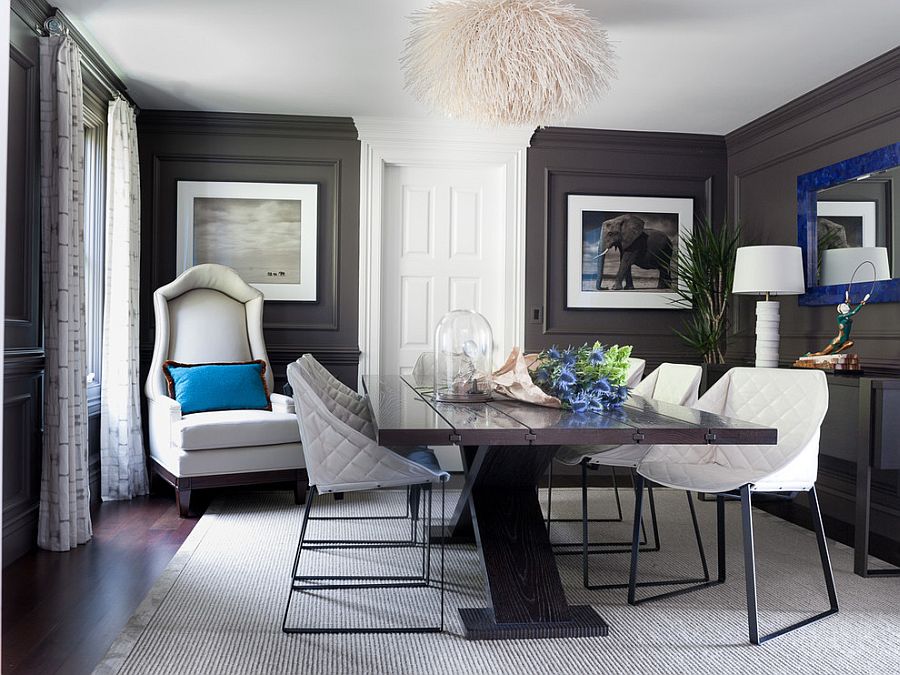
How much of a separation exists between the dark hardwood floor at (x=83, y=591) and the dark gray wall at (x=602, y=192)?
2853 millimetres

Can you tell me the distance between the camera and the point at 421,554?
3.29 meters

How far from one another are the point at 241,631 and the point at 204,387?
2200 mm

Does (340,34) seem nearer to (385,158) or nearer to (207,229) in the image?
(385,158)

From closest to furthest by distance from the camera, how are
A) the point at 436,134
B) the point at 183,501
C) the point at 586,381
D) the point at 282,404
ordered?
the point at 586,381 → the point at 183,501 → the point at 282,404 → the point at 436,134

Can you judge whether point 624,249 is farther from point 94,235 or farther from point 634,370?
point 94,235

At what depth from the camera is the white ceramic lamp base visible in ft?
14.2

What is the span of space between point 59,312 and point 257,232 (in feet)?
6.42

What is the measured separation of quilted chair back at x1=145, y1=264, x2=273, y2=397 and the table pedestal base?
8.91 feet

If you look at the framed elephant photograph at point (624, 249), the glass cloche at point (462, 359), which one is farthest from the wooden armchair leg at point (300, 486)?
the framed elephant photograph at point (624, 249)

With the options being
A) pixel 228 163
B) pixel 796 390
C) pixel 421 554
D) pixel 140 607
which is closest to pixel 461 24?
pixel 796 390

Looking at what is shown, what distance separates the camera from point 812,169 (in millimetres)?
4461

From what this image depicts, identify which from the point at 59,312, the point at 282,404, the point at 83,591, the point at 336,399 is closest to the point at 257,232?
the point at 282,404

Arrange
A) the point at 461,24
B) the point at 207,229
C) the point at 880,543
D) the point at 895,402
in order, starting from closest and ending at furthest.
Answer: the point at 461,24
the point at 895,402
the point at 880,543
the point at 207,229

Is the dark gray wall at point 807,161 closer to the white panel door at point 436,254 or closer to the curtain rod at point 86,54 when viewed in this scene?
the white panel door at point 436,254
